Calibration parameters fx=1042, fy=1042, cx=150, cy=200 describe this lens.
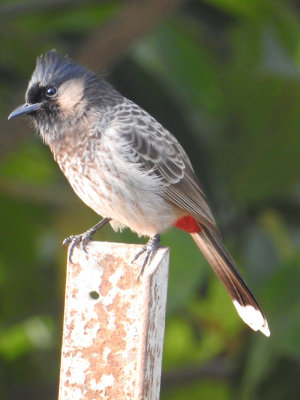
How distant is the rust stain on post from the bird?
1.09 m

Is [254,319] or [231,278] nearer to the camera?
[254,319]

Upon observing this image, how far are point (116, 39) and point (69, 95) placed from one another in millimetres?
1065

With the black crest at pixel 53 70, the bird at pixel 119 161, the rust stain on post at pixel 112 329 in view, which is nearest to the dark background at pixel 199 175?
the bird at pixel 119 161

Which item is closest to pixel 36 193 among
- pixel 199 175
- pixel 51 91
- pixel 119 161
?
pixel 199 175

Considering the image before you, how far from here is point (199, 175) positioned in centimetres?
488

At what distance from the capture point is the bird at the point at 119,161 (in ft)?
12.2

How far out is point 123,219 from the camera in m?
3.79

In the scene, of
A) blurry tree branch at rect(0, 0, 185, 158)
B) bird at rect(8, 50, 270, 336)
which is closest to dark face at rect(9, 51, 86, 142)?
bird at rect(8, 50, 270, 336)

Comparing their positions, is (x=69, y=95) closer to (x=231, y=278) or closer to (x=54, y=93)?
(x=54, y=93)

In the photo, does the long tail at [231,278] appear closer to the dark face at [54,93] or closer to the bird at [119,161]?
the bird at [119,161]

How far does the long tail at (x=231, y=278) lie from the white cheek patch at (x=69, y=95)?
0.70m

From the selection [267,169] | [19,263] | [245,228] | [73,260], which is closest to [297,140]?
[267,169]

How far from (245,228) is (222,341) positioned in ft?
2.02

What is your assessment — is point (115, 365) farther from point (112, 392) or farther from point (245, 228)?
point (245, 228)
